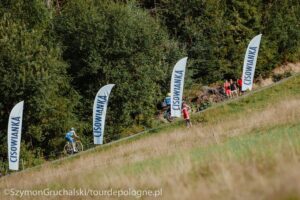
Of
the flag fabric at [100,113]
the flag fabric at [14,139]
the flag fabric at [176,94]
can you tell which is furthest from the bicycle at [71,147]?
the flag fabric at [176,94]

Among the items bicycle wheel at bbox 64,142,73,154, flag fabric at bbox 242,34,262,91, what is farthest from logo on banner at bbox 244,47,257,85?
bicycle wheel at bbox 64,142,73,154

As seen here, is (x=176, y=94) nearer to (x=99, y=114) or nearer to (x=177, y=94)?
(x=177, y=94)

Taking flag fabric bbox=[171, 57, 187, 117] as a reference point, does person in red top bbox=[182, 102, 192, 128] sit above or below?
below

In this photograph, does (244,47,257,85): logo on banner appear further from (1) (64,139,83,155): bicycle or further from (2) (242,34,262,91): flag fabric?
(1) (64,139,83,155): bicycle

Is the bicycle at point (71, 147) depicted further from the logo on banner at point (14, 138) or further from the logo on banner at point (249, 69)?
the logo on banner at point (249, 69)

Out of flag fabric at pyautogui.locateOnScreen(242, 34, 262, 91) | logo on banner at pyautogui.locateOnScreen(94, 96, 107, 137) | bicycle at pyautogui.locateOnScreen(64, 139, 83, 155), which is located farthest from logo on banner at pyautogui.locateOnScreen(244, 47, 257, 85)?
bicycle at pyautogui.locateOnScreen(64, 139, 83, 155)

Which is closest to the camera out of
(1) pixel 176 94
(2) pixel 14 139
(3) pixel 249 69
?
(2) pixel 14 139

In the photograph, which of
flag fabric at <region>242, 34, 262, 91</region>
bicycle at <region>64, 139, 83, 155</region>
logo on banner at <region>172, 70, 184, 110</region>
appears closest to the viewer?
logo on banner at <region>172, 70, 184, 110</region>

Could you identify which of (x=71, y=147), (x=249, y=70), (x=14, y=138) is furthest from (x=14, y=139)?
(x=249, y=70)

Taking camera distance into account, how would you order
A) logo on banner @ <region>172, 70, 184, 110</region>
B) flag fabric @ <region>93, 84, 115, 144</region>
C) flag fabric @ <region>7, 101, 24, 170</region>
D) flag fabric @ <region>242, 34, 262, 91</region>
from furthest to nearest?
flag fabric @ <region>242, 34, 262, 91</region>
logo on banner @ <region>172, 70, 184, 110</region>
flag fabric @ <region>93, 84, 115, 144</region>
flag fabric @ <region>7, 101, 24, 170</region>

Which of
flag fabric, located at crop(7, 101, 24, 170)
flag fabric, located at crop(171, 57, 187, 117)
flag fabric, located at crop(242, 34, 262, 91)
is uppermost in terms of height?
flag fabric, located at crop(242, 34, 262, 91)

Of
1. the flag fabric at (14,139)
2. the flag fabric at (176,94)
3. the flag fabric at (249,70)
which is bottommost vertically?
the flag fabric at (14,139)

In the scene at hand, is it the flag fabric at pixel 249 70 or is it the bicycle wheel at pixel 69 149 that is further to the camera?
the flag fabric at pixel 249 70

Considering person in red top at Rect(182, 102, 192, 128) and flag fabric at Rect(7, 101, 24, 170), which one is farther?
person in red top at Rect(182, 102, 192, 128)
